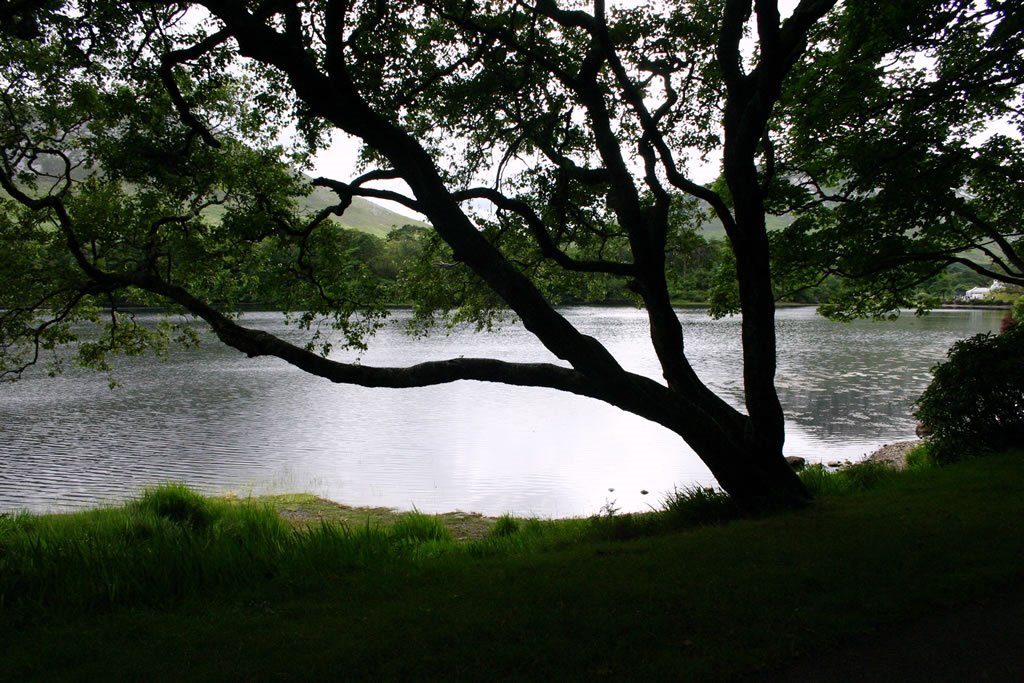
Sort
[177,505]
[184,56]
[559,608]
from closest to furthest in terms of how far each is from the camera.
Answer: [559,608], [184,56], [177,505]

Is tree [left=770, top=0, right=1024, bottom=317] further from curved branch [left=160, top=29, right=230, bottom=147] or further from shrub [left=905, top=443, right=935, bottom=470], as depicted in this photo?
curved branch [left=160, top=29, right=230, bottom=147]

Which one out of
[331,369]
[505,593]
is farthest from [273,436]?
[505,593]

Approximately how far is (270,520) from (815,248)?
9.12m

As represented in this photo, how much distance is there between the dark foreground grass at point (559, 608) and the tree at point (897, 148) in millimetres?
4881

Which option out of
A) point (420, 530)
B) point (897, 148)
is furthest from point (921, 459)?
point (420, 530)

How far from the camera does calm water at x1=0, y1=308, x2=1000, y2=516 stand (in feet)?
54.9

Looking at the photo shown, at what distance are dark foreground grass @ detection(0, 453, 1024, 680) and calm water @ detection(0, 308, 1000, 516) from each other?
8460mm

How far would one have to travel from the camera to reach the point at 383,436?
75.0 feet

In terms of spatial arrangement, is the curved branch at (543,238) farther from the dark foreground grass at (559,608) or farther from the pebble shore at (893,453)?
the pebble shore at (893,453)

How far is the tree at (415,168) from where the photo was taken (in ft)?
23.8

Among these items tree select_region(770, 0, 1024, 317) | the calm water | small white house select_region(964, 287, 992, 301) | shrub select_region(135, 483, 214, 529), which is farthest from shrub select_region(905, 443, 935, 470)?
small white house select_region(964, 287, 992, 301)

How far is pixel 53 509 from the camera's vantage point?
14.7 metres

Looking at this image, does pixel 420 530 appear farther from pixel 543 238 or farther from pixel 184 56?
pixel 184 56

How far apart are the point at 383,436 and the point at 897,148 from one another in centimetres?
1712
